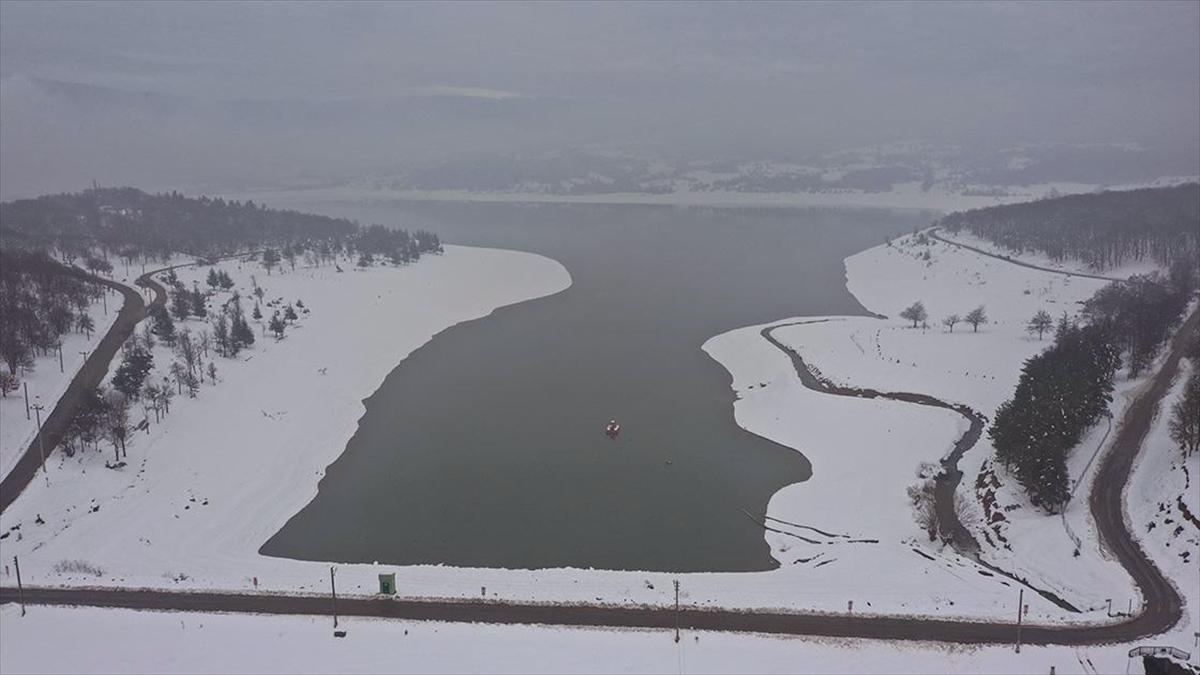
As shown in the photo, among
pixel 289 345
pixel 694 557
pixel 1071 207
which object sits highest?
pixel 1071 207

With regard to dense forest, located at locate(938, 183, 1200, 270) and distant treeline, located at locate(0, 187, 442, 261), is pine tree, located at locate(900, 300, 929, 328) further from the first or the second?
distant treeline, located at locate(0, 187, 442, 261)

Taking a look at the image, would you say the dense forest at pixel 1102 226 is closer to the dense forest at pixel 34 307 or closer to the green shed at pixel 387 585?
the green shed at pixel 387 585

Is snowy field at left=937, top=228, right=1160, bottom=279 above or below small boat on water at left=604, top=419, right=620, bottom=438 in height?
above

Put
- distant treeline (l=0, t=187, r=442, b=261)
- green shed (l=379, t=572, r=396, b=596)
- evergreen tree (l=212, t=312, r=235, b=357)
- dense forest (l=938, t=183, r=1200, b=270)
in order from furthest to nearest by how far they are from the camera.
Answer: distant treeline (l=0, t=187, r=442, b=261)
dense forest (l=938, t=183, r=1200, b=270)
evergreen tree (l=212, t=312, r=235, b=357)
green shed (l=379, t=572, r=396, b=596)

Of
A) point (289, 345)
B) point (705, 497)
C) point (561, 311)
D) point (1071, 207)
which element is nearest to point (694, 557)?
point (705, 497)

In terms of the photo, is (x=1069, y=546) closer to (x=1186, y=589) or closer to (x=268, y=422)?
(x=1186, y=589)

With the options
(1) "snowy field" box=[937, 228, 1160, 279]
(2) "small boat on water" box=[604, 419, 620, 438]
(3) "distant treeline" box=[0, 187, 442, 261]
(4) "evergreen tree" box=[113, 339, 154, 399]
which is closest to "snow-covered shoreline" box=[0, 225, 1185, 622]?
(4) "evergreen tree" box=[113, 339, 154, 399]
